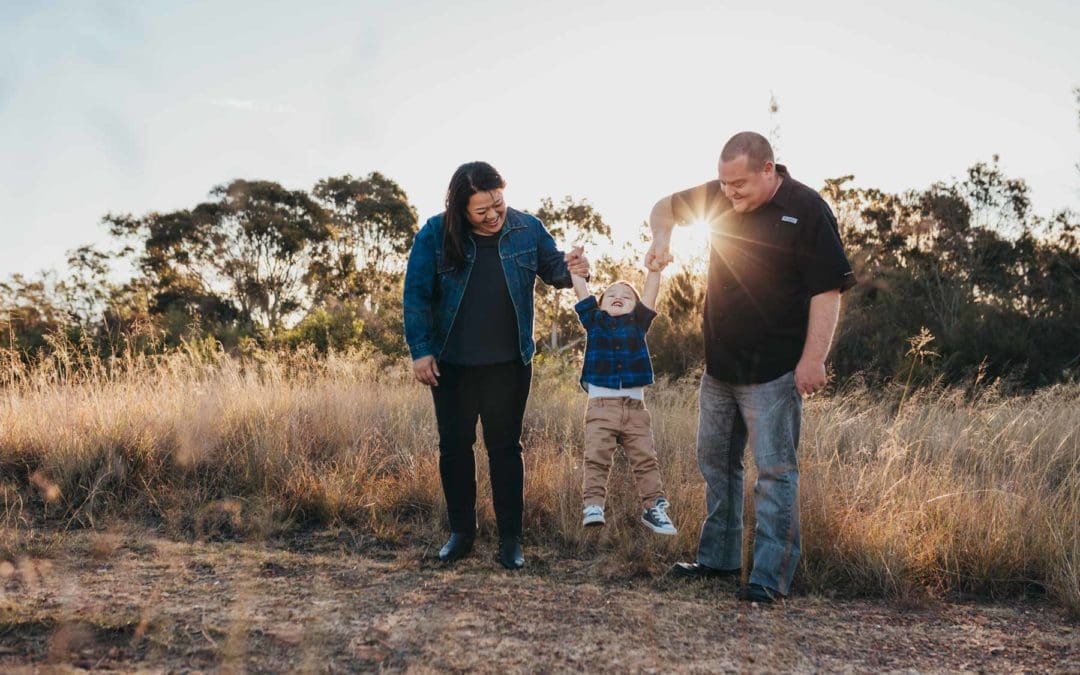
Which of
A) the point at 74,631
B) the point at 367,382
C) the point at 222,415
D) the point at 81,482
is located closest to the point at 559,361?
the point at 367,382

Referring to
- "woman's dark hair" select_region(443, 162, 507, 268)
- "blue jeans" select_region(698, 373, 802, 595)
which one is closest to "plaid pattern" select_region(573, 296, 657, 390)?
"blue jeans" select_region(698, 373, 802, 595)

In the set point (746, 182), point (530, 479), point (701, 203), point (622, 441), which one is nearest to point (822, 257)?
point (746, 182)

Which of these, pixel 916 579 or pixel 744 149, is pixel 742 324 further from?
pixel 916 579

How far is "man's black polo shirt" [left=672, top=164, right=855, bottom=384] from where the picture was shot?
3.58m

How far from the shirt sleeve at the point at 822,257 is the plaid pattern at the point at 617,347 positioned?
862 mm

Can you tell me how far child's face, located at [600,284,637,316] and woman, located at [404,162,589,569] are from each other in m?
0.20

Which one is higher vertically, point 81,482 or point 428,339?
point 428,339

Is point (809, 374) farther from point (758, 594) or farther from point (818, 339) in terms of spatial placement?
point (758, 594)

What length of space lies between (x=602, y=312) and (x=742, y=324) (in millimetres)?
760

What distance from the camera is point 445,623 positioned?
11.0ft

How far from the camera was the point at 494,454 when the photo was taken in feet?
14.1

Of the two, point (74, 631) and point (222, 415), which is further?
point (222, 415)

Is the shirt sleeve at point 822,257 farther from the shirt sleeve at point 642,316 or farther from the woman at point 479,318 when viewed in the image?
the woman at point 479,318

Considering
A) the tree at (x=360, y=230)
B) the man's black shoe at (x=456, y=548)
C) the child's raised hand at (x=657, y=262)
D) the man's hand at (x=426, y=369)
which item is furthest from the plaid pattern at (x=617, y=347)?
the tree at (x=360, y=230)
